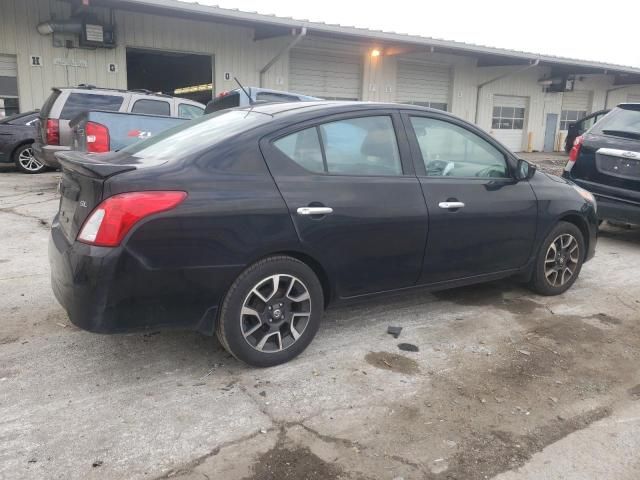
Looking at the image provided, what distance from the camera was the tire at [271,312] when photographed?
3.18 meters

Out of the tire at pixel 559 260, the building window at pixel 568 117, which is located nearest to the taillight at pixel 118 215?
the tire at pixel 559 260

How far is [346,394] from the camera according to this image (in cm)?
316

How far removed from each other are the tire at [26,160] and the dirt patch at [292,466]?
11.2 meters

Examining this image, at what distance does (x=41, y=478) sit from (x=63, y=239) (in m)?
1.35

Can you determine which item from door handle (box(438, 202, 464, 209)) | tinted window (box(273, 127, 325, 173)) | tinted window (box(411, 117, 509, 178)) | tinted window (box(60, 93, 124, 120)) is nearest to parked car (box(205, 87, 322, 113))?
tinted window (box(60, 93, 124, 120))

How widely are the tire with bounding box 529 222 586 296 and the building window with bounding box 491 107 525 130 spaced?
66.8 ft

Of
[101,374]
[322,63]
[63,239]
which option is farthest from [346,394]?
[322,63]

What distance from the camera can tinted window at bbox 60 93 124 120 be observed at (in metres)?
9.63

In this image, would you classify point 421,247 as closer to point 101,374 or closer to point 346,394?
point 346,394

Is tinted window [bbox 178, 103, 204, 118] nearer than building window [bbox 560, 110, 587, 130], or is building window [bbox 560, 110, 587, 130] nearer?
tinted window [bbox 178, 103, 204, 118]

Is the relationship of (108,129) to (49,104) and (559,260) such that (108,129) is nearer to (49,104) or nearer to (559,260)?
(49,104)

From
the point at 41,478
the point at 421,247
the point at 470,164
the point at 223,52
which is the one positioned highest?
the point at 223,52

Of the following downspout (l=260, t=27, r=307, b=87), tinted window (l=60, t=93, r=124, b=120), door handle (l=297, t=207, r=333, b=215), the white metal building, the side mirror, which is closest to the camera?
door handle (l=297, t=207, r=333, b=215)

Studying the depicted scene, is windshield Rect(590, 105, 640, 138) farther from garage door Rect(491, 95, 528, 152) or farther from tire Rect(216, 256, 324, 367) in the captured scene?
garage door Rect(491, 95, 528, 152)
